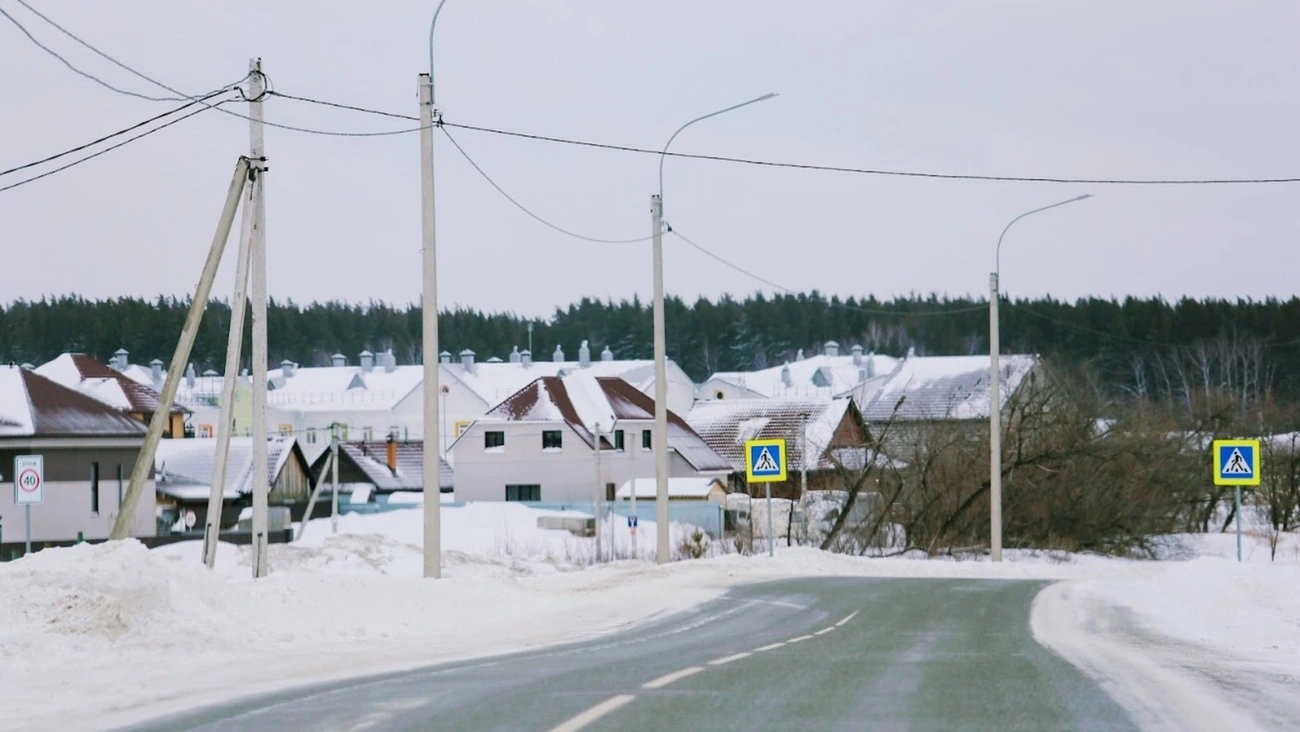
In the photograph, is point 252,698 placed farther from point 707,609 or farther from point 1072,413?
point 1072,413

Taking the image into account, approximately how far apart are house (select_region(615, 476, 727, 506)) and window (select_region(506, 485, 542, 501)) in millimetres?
4416

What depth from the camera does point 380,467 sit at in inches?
3462

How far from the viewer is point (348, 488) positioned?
8244cm

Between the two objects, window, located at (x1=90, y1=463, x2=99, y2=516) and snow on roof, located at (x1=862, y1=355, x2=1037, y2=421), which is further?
snow on roof, located at (x1=862, y1=355, x2=1037, y2=421)

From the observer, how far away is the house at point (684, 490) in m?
72.9

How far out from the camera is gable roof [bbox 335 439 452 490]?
85.8 meters

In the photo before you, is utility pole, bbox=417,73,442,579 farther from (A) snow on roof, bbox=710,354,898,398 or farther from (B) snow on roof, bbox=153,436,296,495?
(A) snow on roof, bbox=710,354,898,398

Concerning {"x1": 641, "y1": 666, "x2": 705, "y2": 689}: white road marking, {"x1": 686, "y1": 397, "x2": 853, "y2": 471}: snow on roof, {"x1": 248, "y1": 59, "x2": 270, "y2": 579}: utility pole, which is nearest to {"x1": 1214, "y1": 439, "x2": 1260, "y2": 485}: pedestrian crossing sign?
{"x1": 248, "y1": 59, "x2": 270, "y2": 579}: utility pole

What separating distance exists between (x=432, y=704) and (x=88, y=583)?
6.09m

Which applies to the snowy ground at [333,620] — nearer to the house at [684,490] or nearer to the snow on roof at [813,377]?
the house at [684,490]

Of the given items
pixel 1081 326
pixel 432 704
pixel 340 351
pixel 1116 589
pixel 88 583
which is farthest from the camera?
pixel 340 351

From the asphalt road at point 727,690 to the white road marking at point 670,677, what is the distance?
0.01m

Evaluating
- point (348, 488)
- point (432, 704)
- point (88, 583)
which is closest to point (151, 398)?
point (348, 488)

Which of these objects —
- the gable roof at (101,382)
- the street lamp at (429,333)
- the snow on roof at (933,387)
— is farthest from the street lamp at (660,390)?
the snow on roof at (933,387)
